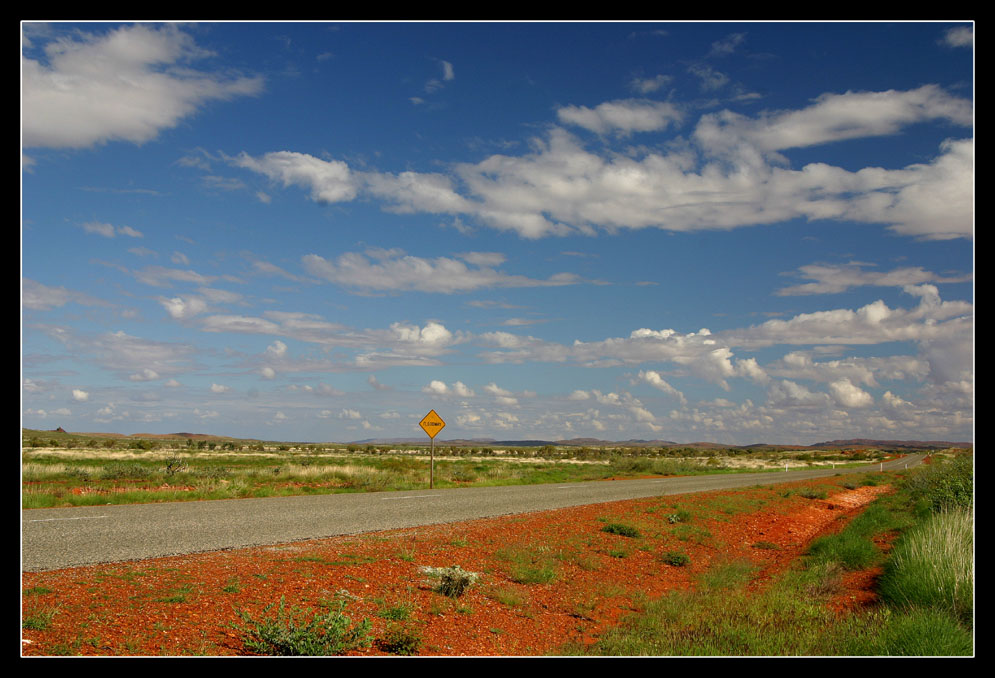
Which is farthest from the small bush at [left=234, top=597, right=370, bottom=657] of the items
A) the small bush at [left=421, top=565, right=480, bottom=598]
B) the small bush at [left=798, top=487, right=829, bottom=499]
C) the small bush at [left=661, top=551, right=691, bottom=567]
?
the small bush at [left=798, top=487, right=829, bottom=499]

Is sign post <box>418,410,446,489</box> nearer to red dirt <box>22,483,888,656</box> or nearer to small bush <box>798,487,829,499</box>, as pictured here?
red dirt <box>22,483,888,656</box>

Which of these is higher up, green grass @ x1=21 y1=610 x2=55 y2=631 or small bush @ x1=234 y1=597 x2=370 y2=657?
green grass @ x1=21 y1=610 x2=55 y2=631

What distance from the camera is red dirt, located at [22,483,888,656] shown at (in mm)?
6184

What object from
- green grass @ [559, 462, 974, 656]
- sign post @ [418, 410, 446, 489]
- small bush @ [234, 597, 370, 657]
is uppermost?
sign post @ [418, 410, 446, 489]

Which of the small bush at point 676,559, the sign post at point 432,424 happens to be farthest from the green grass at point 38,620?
the sign post at point 432,424

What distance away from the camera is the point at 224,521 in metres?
14.8

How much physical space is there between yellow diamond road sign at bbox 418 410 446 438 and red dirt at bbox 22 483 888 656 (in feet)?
41.1

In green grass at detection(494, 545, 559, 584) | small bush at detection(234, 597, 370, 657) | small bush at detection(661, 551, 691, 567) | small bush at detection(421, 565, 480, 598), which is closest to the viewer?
small bush at detection(234, 597, 370, 657)

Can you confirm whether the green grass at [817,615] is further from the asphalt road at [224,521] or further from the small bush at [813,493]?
the small bush at [813,493]

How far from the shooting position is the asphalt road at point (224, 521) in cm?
1079

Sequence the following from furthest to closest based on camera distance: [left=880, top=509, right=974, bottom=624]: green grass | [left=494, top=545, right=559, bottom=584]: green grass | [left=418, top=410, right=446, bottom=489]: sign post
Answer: [left=418, top=410, right=446, bottom=489]: sign post
[left=494, top=545, right=559, bottom=584]: green grass
[left=880, top=509, right=974, bottom=624]: green grass

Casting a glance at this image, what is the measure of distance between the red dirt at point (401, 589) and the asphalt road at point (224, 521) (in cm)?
123

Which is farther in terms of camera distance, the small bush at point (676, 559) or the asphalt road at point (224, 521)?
the small bush at point (676, 559)

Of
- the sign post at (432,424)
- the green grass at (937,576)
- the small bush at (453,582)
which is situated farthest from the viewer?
the sign post at (432,424)
